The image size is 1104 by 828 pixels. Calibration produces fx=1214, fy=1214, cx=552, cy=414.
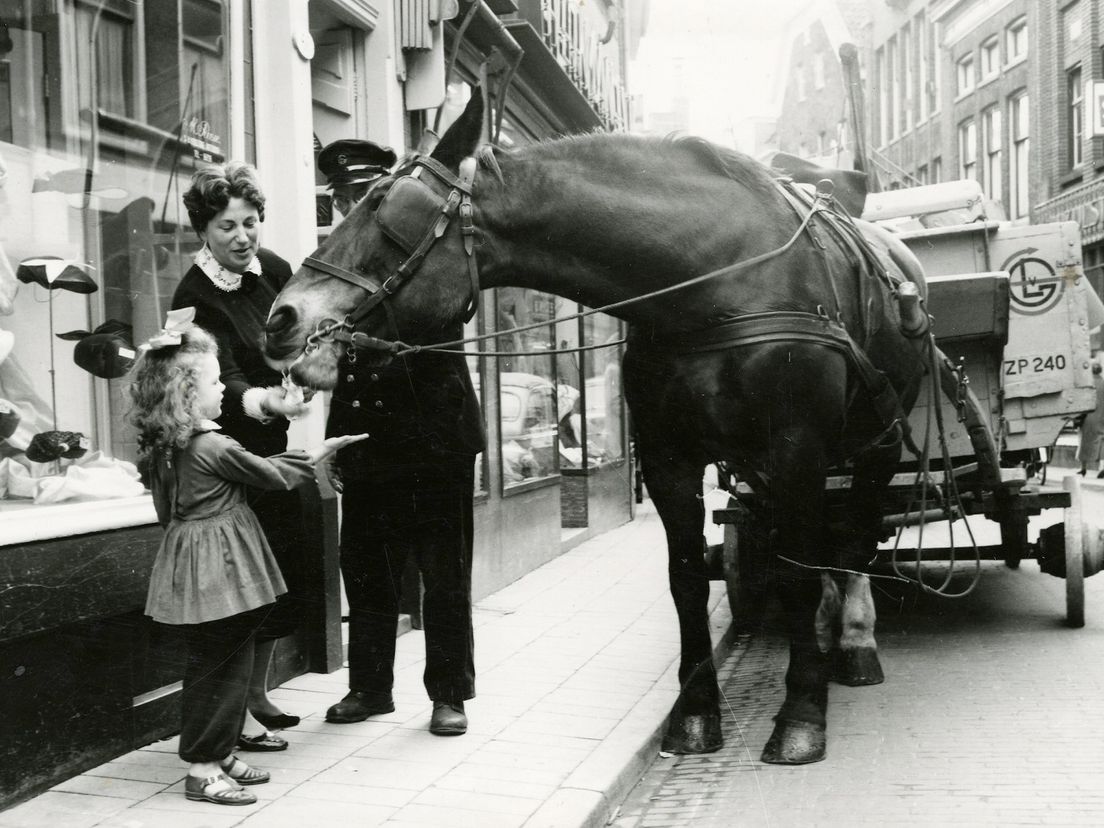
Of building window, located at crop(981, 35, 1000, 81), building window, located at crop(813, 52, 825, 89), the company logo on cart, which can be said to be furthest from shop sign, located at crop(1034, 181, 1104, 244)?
building window, located at crop(813, 52, 825, 89)

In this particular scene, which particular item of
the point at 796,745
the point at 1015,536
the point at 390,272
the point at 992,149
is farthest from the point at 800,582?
the point at 992,149

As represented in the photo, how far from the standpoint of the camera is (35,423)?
13.8ft

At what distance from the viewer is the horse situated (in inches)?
139

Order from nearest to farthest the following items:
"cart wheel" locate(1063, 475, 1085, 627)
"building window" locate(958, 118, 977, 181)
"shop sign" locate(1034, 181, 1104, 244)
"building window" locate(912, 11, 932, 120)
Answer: "cart wheel" locate(1063, 475, 1085, 627) < "shop sign" locate(1034, 181, 1104, 244) < "building window" locate(958, 118, 977, 181) < "building window" locate(912, 11, 932, 120)

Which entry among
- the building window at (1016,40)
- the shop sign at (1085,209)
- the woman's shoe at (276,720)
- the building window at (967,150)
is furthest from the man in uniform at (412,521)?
the building window at (967,150)

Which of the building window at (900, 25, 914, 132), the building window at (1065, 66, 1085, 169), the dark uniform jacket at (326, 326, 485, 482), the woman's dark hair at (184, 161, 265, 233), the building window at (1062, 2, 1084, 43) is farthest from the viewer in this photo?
the building window at (900, 25, 914, 132)

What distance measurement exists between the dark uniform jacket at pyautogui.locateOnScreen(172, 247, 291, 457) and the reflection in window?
406 cm

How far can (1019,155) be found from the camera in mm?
29719

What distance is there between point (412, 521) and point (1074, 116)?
25957mm

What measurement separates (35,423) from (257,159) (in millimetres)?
1702

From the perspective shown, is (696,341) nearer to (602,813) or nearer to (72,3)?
(602,813)

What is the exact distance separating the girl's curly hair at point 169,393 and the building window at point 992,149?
30432 millimetres

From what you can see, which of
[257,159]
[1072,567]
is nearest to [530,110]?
[257,159]

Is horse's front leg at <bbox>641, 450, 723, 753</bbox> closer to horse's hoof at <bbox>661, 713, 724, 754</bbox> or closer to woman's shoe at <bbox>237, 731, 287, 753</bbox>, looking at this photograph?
horse's hoof at <bbox>661, 713, 724, 754</bbox>
